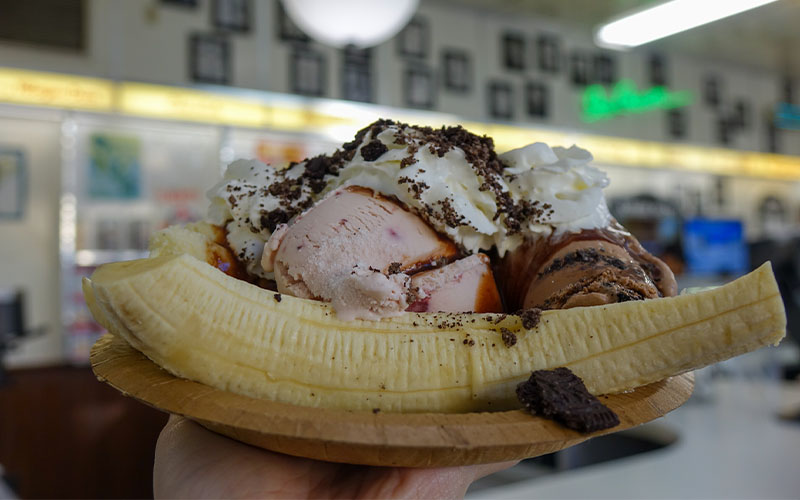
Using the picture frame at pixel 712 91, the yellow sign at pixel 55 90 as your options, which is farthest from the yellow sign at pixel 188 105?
the picture frame at pixel 712 91

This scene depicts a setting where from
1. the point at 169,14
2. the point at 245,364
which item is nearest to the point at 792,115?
the point at 169,14

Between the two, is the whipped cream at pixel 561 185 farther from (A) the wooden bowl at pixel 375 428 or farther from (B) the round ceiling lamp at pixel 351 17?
(B) the round ceiling lamp at pixel 351 17

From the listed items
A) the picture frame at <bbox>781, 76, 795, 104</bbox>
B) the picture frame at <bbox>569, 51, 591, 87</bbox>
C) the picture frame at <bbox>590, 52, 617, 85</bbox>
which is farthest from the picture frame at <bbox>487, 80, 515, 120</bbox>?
the picture frame at <bbox>781, 76, 795, 104</bbox>

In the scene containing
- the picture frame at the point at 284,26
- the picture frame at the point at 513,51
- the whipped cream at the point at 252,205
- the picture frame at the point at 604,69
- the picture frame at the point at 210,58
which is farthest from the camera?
the picture frame at the point at 604,69

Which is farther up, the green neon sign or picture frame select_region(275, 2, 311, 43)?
picture frame select_region(275, 2, 311, 43)

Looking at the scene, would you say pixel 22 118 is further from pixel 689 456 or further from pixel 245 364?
pixel 689 456

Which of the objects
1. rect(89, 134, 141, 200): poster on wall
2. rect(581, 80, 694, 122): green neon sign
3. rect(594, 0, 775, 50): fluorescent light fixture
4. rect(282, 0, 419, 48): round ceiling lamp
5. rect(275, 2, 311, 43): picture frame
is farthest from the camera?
rect(581, 80, 694, 122): green neon sign

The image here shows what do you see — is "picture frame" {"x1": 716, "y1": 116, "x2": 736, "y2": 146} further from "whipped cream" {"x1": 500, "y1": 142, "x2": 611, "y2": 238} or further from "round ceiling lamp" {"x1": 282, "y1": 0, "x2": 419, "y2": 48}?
"whipped cream" {"x1": 500, "y1": 142, "x2": 611, "y2": 238}
